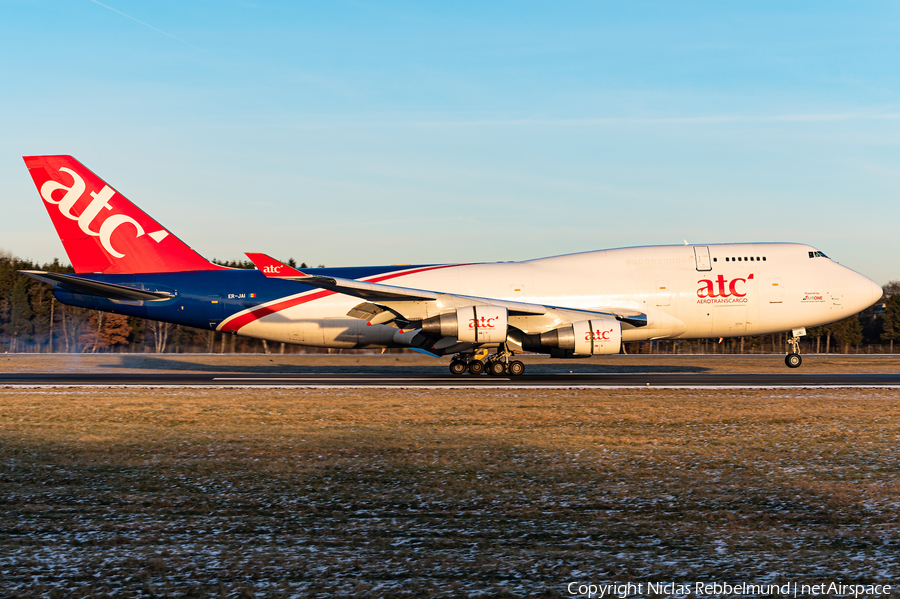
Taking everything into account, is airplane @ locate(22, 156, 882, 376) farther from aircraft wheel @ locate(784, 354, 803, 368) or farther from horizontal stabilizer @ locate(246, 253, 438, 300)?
horizontal stabilizer @ locate(246, 253, 438, 300)

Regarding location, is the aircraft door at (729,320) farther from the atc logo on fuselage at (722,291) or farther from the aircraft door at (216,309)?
the aircraft door at (216,309)

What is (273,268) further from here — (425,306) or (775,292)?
(775,292)

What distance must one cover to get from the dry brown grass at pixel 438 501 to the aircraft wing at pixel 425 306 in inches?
357

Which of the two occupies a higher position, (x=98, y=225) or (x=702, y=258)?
(x=98, y=225)

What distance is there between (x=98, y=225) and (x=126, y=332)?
161 feet

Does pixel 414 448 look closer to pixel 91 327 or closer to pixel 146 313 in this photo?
pixel 146 313

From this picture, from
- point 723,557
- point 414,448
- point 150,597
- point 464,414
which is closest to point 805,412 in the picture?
point 464,414

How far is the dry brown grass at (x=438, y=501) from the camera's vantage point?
202 inches

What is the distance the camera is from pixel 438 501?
7.32m

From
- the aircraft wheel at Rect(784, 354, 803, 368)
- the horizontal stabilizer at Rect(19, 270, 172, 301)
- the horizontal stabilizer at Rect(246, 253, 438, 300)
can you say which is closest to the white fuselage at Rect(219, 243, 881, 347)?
the aircraft wheel at Rect(784, 354, 803, 368)

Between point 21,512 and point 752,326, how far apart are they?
24.4 m

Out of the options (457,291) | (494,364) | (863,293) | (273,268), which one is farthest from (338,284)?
(863,293)

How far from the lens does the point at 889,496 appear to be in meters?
7.43

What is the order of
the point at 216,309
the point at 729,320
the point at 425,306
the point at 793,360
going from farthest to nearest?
the point at 793,360 → the point at 216,309 → the point at 729,320 → the point at 425,306
